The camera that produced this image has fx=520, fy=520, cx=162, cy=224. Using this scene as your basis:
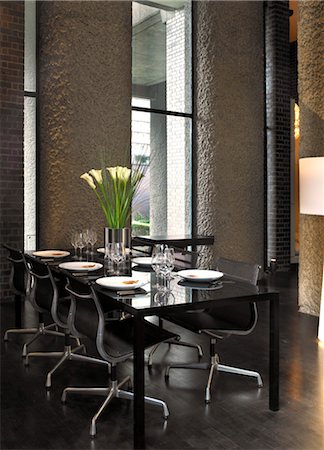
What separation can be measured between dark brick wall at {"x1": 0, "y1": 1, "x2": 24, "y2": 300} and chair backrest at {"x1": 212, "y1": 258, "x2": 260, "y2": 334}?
8.99 feet

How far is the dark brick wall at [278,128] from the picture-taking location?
7.72 meters

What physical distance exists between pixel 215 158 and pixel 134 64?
1621 millimetres

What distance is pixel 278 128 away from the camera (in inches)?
307

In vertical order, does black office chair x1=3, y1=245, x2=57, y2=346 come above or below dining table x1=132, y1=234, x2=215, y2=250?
below

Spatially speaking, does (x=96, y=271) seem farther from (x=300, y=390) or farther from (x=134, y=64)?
(x=134, y=64)

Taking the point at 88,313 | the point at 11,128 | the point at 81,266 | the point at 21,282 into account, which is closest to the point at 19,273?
the point at 21,282

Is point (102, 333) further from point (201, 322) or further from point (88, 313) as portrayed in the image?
point (201, 322)

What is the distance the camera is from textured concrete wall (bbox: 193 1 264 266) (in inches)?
275

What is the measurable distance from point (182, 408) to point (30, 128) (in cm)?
392

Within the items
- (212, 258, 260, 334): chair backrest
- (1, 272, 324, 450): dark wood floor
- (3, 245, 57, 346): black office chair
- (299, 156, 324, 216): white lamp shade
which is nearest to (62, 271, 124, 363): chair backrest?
(1, 272, 324, 450): dark wood floor

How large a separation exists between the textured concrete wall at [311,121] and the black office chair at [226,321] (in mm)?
1922

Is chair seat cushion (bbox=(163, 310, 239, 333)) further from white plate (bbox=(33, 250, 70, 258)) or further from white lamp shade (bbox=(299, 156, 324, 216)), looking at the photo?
white lamp shade (bbox=(299, 156, 324, 216))

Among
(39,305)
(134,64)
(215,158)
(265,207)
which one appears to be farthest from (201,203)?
(39,305)

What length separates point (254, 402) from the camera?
9.68 ft
